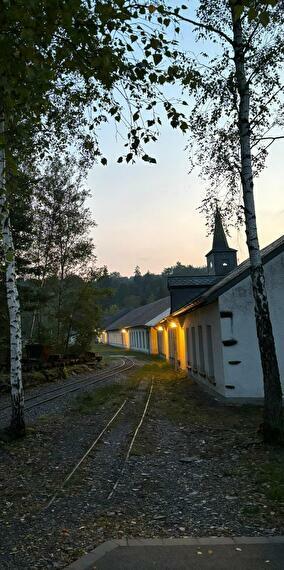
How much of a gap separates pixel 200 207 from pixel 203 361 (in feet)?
30.3

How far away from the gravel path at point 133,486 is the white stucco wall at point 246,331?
1479mm

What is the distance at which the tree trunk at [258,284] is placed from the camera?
25.6 feet

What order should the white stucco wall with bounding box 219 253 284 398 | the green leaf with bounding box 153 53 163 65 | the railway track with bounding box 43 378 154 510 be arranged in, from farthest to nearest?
1. the white stucco wall with bounding box 219 253 284 398
2. the railway track with bounding box 43 378 154 510
3. the green leaf with bounding box 153 53 163 65

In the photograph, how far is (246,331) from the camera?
41.1ft

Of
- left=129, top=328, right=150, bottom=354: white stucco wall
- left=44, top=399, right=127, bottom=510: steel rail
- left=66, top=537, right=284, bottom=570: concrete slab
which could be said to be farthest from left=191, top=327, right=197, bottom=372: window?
left=129, top=328, right=150, bottom=354: white stucco wall

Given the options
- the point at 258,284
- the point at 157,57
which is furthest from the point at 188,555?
the point at 258,284

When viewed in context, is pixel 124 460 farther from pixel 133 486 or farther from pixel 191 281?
pixel 191 281

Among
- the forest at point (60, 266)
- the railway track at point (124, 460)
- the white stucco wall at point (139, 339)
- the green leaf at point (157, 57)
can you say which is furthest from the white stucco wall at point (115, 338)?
the green leaf at point (157, 57)

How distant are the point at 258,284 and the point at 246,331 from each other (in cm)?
473

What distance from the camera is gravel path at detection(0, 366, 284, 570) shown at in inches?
184

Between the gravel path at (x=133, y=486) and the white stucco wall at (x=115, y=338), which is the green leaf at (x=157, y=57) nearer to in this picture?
the gravel path at (x=133, y=486)

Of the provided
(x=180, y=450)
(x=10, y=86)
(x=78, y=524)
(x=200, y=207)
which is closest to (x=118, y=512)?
(x=78, y=524)

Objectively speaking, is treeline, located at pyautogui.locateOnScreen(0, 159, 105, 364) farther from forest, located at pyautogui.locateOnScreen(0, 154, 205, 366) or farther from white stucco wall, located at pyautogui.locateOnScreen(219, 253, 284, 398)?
white stucco wall, located at pyautogui.locateOnScreen(219, 253, 284, 398)

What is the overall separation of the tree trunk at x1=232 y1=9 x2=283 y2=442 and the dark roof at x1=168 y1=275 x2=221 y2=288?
13.7 metres
